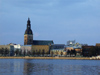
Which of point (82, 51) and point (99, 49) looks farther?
point (82, 51)

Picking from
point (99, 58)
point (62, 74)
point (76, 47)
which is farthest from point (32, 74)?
point (76, 47)

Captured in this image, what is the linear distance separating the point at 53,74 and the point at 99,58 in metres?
97.4

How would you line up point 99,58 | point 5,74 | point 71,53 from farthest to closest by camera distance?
1. point 71,53
2. point 99,58
3. point 5,74

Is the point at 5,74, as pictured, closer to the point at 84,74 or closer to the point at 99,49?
the point at 84,74

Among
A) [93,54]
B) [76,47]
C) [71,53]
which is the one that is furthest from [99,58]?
[76,47]

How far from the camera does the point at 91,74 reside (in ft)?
173

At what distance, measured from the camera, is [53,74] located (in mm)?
52250

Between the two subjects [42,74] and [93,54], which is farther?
[93,54]

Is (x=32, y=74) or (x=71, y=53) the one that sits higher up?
(x=71, y=53)

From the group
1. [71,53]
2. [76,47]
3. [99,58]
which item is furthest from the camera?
[76,47]

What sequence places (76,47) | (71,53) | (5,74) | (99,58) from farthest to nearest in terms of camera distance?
(76,47)
(71,53)
(99,58)
(5,74)

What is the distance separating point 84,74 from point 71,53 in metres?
126

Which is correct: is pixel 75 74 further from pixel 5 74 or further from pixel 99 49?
pixel 99 49

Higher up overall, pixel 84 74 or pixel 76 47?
pixel 76 47
